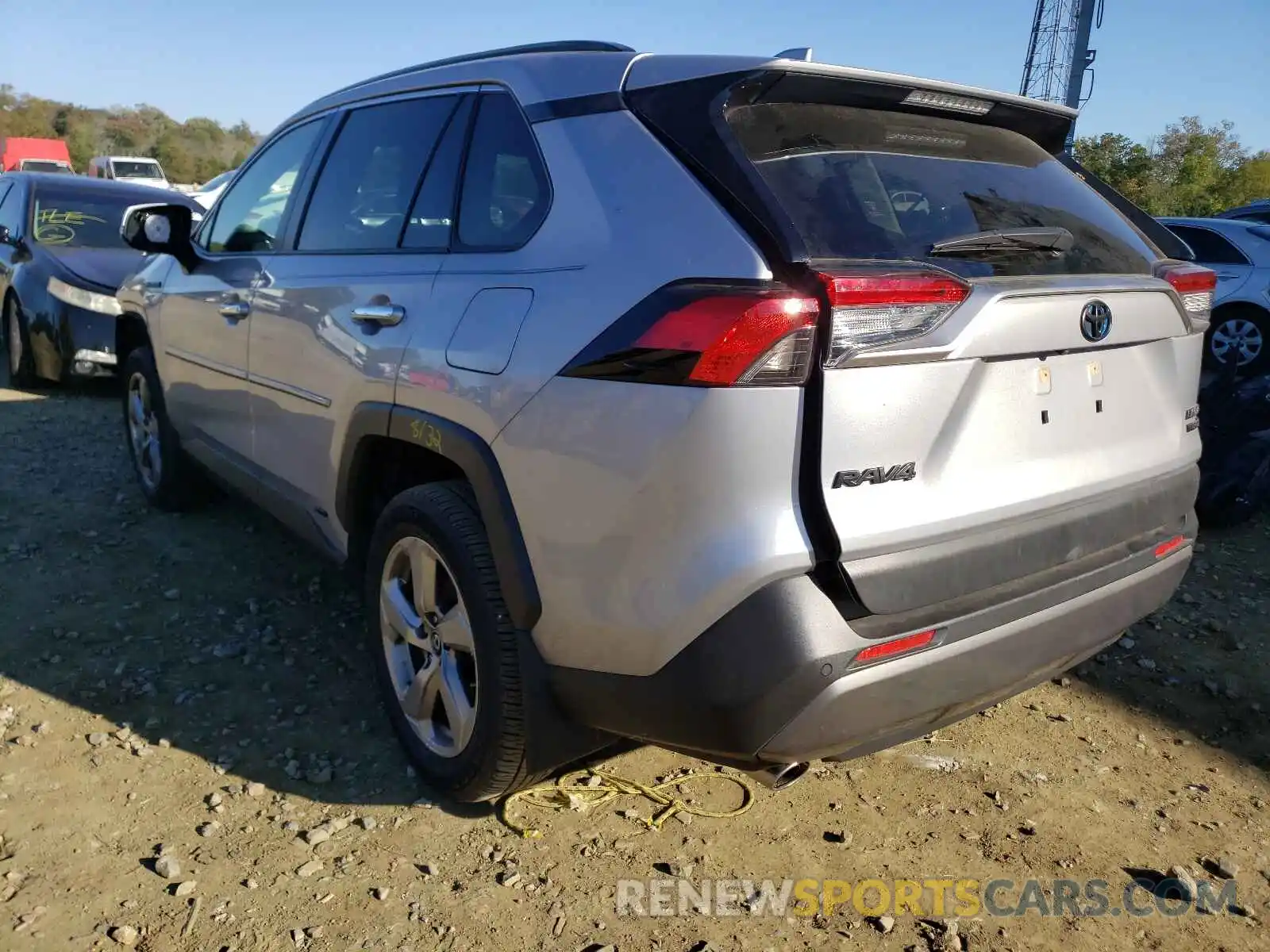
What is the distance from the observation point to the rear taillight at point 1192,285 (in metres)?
2.52

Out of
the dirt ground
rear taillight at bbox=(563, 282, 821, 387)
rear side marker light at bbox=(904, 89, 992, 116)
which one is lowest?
the dirt ground

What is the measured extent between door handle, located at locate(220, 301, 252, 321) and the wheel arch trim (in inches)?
47.2

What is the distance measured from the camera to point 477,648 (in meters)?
2.37

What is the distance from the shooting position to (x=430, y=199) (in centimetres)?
283

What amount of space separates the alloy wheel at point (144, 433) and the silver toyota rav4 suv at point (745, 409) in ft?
7.76

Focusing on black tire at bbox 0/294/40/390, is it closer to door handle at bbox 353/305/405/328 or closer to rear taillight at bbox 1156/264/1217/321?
door handle at bbox 353/305/405/328

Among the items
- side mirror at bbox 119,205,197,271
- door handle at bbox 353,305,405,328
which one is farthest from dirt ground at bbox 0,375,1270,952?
side mirror at bbox 119,205,197,271

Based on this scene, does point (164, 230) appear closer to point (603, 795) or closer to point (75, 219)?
point (603, 795)

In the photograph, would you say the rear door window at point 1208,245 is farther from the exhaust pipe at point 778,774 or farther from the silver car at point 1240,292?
the exhaust pipe at point 778,774

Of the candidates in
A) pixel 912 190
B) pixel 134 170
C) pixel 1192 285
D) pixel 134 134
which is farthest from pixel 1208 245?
pixel 134 134

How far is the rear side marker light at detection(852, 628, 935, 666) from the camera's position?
193 cm

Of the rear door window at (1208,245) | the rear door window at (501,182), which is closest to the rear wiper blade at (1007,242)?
the rear door window at (501,182)

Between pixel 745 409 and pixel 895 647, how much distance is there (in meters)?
0.57

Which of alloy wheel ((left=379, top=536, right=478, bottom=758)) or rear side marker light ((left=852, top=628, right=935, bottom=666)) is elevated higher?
rear side marker light ((left=852, top=628, right=935, bottom=666))
